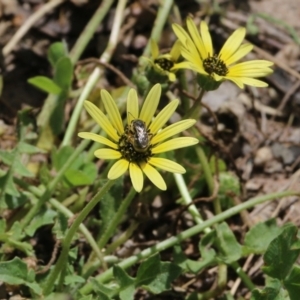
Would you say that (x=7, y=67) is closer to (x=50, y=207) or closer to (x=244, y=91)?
(x=50, y=207)

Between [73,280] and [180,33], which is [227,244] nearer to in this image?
[73,280]

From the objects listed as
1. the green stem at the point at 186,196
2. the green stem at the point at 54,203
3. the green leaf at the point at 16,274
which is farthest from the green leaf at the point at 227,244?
the green leaf at the point at 16,274

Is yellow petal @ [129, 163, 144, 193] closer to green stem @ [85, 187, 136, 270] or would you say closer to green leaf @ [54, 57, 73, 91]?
green stem @ [85, 187, 136, 270]

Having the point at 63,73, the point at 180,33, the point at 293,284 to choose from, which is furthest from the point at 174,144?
the point at 63,73

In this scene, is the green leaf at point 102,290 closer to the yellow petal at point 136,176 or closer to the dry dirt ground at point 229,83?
the yellow petal at point 136,176

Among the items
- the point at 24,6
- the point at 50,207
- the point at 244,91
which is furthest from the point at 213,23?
the point at 50,207

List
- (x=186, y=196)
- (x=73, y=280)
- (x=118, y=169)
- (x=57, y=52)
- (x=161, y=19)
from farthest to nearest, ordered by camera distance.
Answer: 1. (x=161, y=19)
2. (x=57, y=52)
3. (x=186, y=196)
4. (x=73, y=280)
5. (x=118, y=169)
